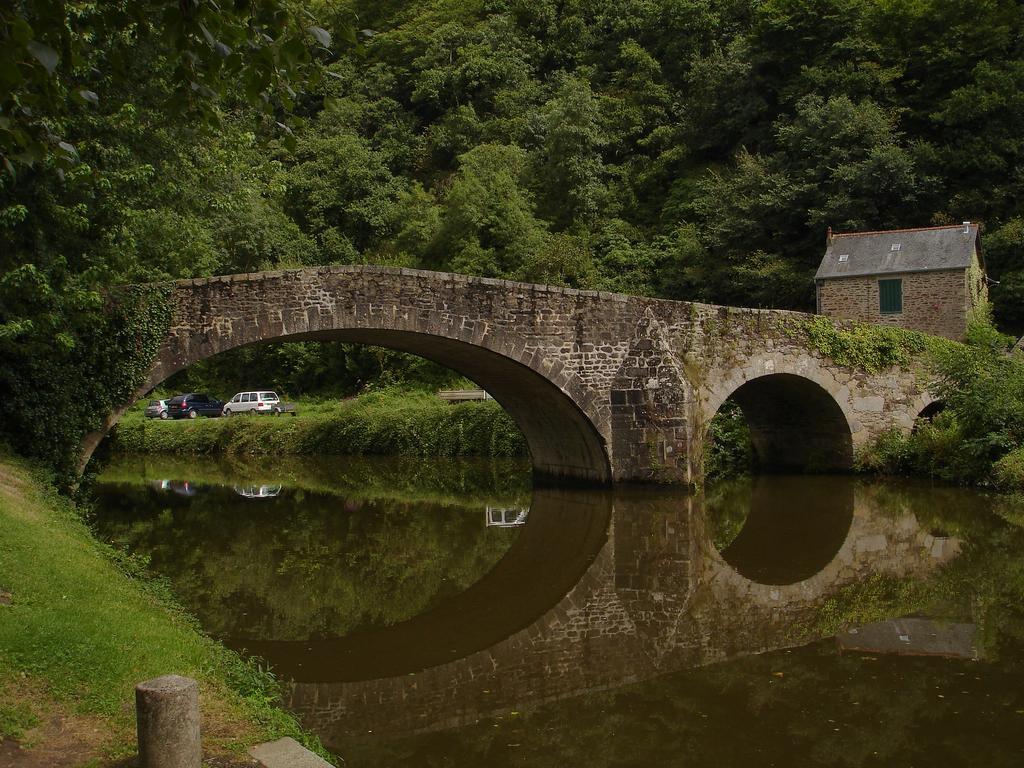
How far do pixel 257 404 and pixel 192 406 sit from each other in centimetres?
275

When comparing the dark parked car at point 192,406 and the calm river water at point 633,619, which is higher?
the dark parked car at point 192,406

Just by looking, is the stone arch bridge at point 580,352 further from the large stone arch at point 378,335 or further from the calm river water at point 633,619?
the calm river water at point 633,619

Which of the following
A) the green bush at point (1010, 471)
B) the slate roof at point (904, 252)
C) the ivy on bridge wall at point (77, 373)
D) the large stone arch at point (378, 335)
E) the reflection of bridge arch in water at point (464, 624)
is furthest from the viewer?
the slate roof at point (904, 252)

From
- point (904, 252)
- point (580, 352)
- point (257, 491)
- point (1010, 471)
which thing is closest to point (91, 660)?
point (580, 352)

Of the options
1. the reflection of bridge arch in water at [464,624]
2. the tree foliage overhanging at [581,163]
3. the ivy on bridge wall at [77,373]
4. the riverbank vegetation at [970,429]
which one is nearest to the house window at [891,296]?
the tree foliage overhanging at [581,163]

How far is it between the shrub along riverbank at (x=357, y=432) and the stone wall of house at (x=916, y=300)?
993 centimetres

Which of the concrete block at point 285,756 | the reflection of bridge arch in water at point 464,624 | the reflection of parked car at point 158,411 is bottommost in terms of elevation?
the reflection of bridge arch in water at point 464,624

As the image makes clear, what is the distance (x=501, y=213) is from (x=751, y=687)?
29909mm

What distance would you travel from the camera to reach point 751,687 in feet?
22.6

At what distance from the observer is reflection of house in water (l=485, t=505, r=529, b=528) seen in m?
15.0

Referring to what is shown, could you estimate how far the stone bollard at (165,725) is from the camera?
4055 millimetres

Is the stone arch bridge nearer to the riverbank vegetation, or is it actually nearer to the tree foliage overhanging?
the riverbank vegetation

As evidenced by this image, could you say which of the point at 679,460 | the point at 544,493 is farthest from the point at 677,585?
the point at 544,493

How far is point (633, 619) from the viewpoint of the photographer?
355 inches
